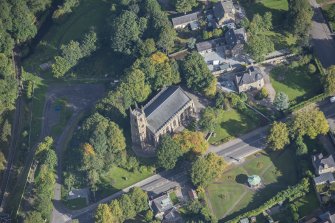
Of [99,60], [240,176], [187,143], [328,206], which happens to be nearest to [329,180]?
[328,206]

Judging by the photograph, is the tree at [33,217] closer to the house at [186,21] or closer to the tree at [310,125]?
the tree at [310,125]

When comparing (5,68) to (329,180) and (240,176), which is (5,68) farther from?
(329,180)

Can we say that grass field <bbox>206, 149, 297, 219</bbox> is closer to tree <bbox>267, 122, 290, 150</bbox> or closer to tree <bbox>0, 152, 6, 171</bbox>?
tree <bbox>267, 122, 290, 150</bbox>

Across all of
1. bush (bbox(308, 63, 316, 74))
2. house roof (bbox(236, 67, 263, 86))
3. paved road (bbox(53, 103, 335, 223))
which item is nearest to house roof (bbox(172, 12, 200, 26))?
house roof (bbox(236, 67, 263, 86))

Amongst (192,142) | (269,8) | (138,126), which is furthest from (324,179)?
(269,8)

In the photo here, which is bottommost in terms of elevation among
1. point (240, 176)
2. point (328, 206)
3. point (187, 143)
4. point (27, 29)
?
point (328, 206)

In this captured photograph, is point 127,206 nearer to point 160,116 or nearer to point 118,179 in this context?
point 118,179
